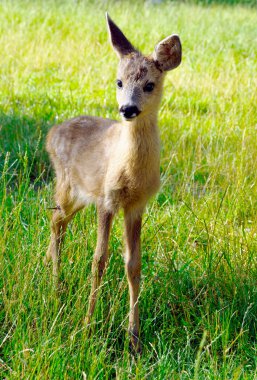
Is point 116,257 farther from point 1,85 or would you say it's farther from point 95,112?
point 1,85

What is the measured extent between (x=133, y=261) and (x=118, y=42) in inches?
51.9

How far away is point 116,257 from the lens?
479 cm

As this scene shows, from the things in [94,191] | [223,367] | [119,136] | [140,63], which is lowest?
[223,367]

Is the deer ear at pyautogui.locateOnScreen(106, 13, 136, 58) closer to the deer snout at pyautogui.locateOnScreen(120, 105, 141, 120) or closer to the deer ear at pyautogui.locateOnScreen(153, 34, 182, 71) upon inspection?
the deer ear at pyautogui.locateOnScreen(153, 34, 182, 71)

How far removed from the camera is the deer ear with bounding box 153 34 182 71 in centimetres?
431

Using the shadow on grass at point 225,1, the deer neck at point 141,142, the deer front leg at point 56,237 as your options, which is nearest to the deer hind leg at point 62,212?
the deer front leg at point 56,237

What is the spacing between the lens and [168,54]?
14.3ft

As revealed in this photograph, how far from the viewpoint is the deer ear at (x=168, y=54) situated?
431 centimetres

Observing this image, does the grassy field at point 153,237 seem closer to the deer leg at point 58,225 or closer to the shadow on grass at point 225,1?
the deer leg at point 58,225

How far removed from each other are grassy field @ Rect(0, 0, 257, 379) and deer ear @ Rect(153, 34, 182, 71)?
957 millimetres

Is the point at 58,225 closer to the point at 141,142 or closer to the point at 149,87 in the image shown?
the point at 141,142

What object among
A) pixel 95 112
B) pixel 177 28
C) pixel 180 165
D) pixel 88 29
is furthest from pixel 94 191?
pixel 177 28

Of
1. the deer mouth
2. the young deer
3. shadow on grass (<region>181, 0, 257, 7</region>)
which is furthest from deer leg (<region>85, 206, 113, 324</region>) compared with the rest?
shadow on grass (<region>181, 0, 257, 7</region>)

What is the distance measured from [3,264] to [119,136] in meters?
1.02
